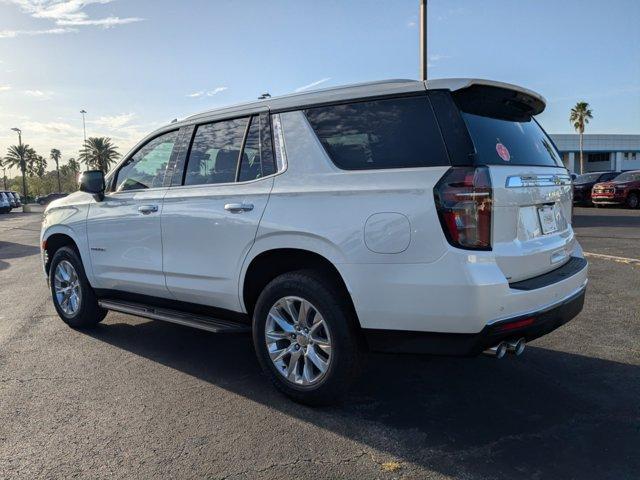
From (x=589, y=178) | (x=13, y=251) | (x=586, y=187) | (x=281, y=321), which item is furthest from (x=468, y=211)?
(x=589, y=178)

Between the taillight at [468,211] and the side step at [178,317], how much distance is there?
1732 millimetres

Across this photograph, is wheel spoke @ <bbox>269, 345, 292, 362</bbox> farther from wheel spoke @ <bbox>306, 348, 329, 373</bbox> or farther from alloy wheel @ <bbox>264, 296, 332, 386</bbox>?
wheel spoke @ <bbox>306, 348, 329, 373</bbox>

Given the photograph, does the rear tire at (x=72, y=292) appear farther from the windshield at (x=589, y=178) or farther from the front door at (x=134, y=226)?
the windshield at (x=589, y=178)

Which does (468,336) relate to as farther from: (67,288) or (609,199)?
(609,199)

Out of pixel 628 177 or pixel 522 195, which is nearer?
pixel 522 195

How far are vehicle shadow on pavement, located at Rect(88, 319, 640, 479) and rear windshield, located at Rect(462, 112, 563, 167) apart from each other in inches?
61.1

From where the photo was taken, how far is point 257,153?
13.0 feet

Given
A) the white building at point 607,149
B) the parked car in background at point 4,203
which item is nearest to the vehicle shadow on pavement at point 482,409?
the parked car in background at point 4,203

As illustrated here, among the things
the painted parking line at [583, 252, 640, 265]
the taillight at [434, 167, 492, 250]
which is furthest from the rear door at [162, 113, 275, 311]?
the painted parking line at [583, 252, 640, 265]

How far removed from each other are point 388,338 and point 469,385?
1083 millimetres

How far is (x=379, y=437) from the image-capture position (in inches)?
125

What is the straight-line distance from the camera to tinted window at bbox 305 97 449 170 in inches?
125

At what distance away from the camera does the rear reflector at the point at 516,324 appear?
2.99 m

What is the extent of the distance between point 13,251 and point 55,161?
116m
